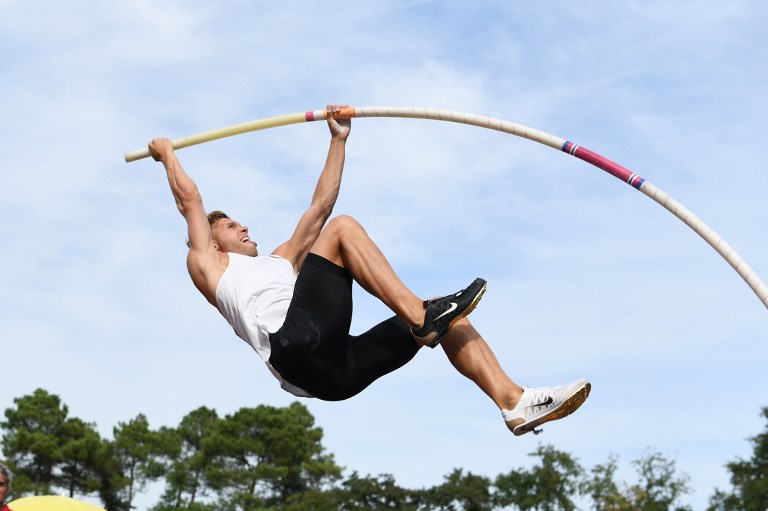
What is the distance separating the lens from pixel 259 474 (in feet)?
168

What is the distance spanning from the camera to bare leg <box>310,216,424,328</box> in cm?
717

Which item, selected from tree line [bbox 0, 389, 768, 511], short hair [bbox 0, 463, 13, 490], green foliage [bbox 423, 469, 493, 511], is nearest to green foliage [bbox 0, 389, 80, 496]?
tree line [bbox 0, 389, 768, 511]

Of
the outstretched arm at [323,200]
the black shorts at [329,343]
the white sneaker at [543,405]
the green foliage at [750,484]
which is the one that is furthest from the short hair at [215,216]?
the green foliage at [750,484]

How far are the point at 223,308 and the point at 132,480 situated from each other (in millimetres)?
43491

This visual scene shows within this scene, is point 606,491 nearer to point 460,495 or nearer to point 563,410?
point 460,495

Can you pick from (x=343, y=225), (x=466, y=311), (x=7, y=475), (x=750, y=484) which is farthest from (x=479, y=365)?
(x=750, y=484)

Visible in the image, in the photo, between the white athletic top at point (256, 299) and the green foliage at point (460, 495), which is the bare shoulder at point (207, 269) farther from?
the green foliage at point (460, 495)

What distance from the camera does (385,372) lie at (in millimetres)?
7832

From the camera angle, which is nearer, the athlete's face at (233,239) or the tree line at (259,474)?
the athlete's face at (233,239)

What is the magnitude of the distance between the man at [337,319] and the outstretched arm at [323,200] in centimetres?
23

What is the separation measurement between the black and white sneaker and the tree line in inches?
1560

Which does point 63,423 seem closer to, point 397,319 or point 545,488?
point 545,488

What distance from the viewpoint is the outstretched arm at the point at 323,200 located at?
27.9ft

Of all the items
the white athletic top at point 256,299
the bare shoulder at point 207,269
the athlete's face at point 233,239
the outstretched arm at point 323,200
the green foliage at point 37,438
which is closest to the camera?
the white athletic top at point 256,299
